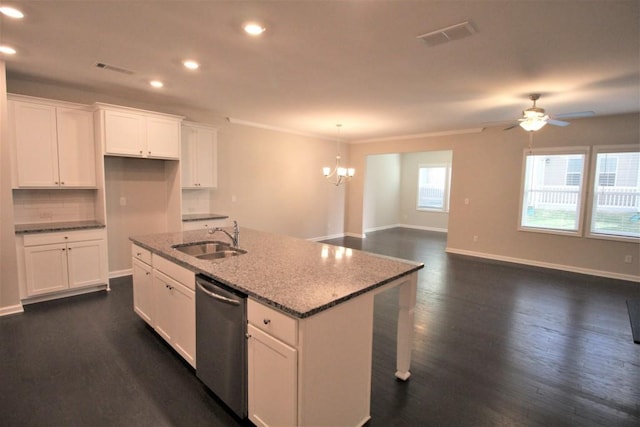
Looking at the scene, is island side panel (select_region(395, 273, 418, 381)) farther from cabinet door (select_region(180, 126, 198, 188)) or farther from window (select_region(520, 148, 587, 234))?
window (select_region(520, 148, 587, 234))

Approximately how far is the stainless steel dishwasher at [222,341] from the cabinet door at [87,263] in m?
2.68

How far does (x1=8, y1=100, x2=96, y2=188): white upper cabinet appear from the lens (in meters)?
3.58

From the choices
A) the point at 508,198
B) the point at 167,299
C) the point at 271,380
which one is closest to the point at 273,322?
the point at 271,380

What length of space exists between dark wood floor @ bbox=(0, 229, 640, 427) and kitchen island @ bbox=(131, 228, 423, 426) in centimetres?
42

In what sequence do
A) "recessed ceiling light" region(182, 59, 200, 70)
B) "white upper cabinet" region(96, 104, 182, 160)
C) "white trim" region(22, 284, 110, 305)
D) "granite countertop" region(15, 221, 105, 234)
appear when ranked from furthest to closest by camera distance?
1. "white upper cabinet" region(96, 104, 182, 160)
2. "white trim" region(22, 284, 110, 305)
3. "granite countertop" region(15, 221, 105, 234)
4. "recessed ceiling light" region(182, 59, 200, 70)

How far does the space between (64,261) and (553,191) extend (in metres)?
7.58

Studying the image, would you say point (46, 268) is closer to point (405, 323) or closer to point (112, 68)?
point (112, 68)

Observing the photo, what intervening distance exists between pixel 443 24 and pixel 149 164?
4.37 m

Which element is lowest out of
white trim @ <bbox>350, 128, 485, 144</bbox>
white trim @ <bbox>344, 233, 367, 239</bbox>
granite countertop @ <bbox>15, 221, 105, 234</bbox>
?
white trim @ <bbox>344, 233, 367, 239</bbox>

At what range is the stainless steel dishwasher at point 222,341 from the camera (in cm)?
184

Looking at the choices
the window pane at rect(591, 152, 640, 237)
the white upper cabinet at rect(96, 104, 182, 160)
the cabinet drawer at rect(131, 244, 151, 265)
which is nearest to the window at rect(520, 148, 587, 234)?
the window pane at rect(591, 152, 640, 237)

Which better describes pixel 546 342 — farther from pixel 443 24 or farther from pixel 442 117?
pixel 442 117

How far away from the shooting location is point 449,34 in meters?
2.44

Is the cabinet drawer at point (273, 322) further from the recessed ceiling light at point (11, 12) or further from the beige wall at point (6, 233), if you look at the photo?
the beige wall at point (6, 233)
